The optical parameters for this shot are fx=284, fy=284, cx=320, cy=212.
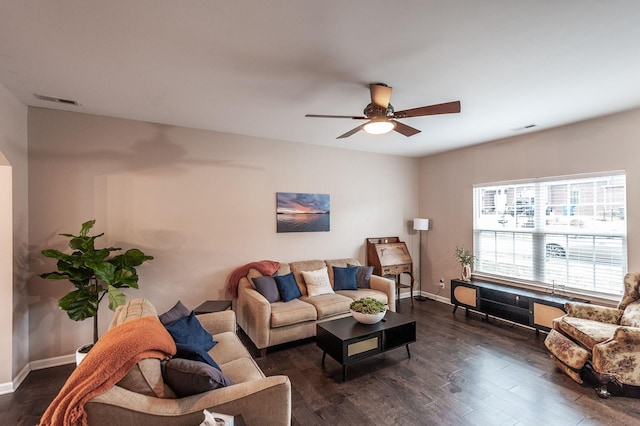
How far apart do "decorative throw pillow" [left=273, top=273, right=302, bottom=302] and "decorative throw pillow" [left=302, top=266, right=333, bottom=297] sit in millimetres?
183

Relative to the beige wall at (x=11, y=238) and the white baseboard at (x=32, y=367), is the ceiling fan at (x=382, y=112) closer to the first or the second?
the beige wall at (x=11, y=238)

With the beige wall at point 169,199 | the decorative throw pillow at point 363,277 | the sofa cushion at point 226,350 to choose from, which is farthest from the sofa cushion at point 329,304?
the sofa cushion at point 226,350

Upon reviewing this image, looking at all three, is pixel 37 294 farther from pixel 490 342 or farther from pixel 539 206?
pixel 539 206

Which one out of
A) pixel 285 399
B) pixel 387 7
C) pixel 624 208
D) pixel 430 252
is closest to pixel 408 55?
pixel 387 7

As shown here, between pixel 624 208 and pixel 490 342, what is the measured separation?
2250 millimetres

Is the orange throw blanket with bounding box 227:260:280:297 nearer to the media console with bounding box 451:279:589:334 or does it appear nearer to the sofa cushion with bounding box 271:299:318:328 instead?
the sofa cushion with bounding box 271:299:318:328

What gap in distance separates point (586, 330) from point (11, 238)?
5.61 metres

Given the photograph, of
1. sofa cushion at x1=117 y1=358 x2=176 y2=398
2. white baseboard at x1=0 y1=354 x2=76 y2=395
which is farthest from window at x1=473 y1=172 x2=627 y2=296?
white baseboard at x1=0 y1=354 x2=76 y2=395

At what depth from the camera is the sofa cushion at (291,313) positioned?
3.32 metres

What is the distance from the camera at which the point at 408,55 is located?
216 cm

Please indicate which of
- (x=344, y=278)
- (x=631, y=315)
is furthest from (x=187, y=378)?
(x=631, y=315)

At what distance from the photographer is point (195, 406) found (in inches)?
57.6

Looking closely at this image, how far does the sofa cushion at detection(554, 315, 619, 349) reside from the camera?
2.66m

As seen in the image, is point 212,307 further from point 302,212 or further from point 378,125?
point 378,125
